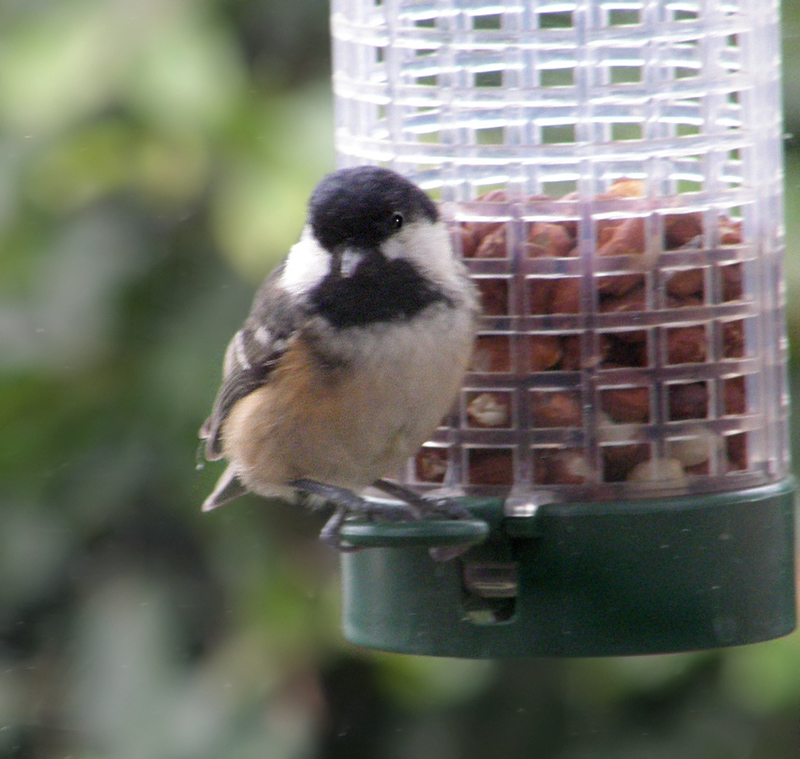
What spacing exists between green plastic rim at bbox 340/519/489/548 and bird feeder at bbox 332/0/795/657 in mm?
144

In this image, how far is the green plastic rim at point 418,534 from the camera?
207 centimetres

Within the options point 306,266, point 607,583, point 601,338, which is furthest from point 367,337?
point 607,583

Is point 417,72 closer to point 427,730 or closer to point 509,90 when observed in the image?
point 509,90

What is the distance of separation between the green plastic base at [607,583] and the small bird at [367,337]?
0.13 metres

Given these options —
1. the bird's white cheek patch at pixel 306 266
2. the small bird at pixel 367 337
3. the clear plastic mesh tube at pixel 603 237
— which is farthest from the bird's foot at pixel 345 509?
the bird's white cheek patch at pixel 306 266

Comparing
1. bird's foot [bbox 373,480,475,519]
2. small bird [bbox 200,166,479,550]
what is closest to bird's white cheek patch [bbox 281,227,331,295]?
small bird [bbox 200,166,479,550]

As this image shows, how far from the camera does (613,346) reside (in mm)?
2355

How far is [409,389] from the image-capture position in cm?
228

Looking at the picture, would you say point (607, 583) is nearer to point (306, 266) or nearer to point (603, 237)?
point (603, 237)

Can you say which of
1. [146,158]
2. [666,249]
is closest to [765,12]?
[666,249]

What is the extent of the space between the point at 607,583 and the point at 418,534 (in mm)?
357

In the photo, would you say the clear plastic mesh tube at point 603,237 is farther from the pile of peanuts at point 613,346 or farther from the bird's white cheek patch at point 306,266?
the bird's white cheek patch at point 306,266

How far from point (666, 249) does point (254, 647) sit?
133 centimetres

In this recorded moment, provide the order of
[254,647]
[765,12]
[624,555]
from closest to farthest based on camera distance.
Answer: [624,555] < [765,12] < [254,647]
